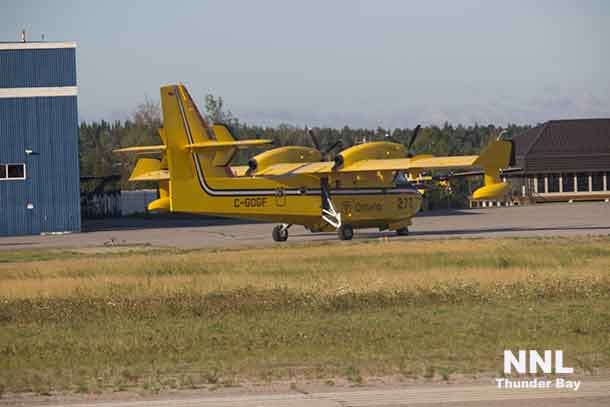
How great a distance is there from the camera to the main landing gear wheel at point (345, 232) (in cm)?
4034

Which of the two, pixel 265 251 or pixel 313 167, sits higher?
pixel 313 167

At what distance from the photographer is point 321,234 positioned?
45656 millimetres

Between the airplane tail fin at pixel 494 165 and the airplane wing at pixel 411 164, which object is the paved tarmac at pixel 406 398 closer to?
the airplane tail fin at pixel 494 165

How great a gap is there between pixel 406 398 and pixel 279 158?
97.8 ft

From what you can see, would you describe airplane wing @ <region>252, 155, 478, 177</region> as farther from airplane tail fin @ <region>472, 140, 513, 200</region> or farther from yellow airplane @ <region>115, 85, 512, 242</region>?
airplane tail fin @ <region>472, 140, 513, 200</region>

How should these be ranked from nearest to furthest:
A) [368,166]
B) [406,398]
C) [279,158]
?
1. [406,398]
2. [368,166]
3. [279,158]

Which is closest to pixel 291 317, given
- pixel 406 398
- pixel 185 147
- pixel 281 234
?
pixel 406 398

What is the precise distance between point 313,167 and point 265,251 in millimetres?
7583

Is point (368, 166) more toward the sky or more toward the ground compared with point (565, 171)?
more toward the sky

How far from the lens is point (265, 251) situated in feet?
107

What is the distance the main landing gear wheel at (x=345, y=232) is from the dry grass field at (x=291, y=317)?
1104 centimetres

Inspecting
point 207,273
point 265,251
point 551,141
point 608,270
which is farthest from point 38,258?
point 551,141

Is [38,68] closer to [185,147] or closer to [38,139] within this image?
[38,139]

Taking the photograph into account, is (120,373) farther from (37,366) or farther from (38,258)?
(38,258)
